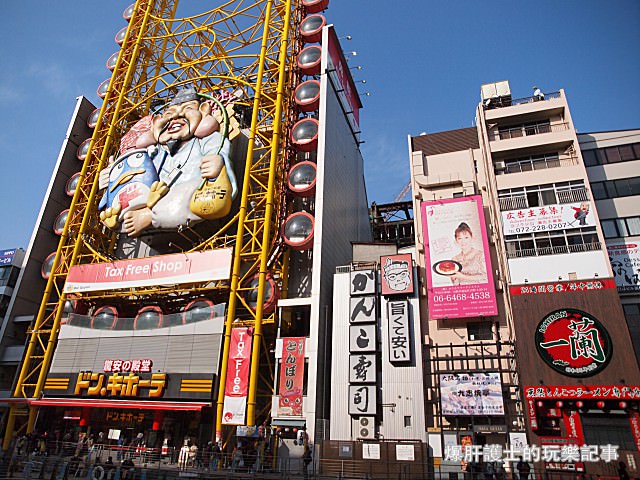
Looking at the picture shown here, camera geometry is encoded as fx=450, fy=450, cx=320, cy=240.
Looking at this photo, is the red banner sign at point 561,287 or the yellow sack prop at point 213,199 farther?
→ the yellow sack prop at point 213,199

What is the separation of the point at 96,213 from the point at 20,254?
11.4 meters

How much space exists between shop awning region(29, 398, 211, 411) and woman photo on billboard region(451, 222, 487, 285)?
20.2 meters

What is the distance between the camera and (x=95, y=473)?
66.5 ft

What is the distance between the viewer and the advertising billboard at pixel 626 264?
3266 cm

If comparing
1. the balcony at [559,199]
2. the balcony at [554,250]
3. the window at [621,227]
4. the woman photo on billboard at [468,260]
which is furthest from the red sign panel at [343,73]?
the window at [621,227]

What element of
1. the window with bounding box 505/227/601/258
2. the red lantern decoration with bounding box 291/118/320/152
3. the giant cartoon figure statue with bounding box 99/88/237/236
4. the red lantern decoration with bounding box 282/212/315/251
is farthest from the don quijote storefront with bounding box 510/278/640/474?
the giant cartoon figure statue with bounding box 99/88/237/236

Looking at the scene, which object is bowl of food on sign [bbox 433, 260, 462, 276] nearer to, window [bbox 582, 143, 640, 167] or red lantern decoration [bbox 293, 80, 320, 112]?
window [bbox 582, 143, 640, 167]

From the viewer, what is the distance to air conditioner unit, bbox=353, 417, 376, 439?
28797 mm

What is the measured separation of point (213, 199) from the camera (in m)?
37.0

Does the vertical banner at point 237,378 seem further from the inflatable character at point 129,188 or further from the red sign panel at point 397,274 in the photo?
the inflatable character at point 129,188

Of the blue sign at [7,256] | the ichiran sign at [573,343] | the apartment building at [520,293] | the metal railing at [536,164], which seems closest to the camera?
the apartment building at [520,293]

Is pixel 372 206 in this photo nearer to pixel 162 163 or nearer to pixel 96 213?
pixel 162 163

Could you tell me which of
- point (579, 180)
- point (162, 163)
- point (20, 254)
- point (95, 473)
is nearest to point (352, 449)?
point (95, 473)

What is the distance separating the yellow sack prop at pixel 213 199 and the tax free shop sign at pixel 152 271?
11.6 feet
